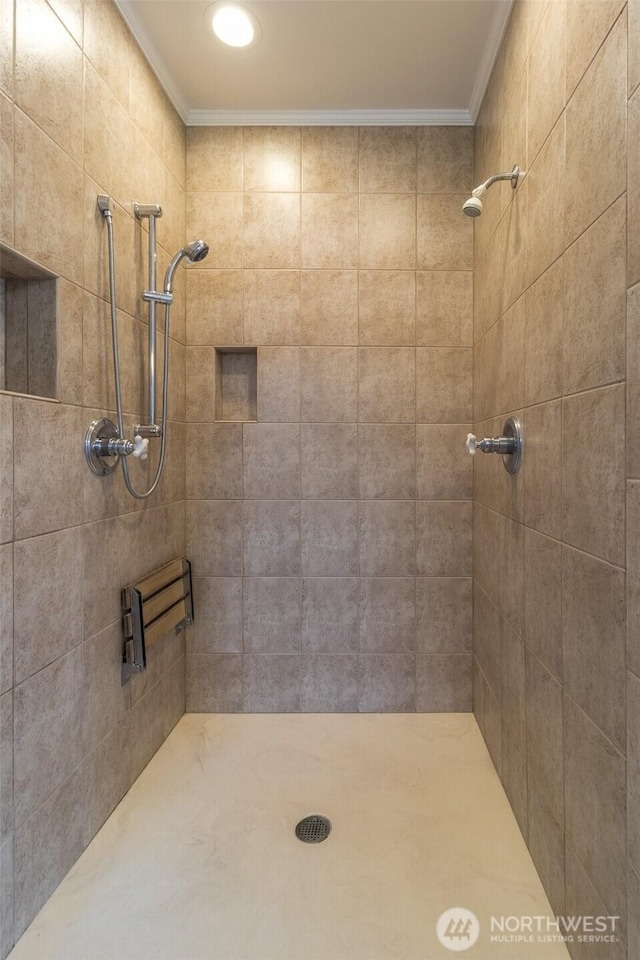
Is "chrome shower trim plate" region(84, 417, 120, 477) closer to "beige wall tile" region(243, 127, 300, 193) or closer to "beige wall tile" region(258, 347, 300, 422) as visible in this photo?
"beige wall tile" region(258, 347, 300, 422)

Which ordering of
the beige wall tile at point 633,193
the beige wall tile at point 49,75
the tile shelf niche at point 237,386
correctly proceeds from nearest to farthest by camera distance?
the beige wall tile at point 633,193 → the beige wall tile at point 49,75 → the tile shelf niche at point 237,386

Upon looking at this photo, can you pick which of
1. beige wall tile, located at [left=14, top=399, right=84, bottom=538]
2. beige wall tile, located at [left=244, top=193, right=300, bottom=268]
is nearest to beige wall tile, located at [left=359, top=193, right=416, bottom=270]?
beige wall tile, located at [left=244, top=193, right=300, bottom=268]

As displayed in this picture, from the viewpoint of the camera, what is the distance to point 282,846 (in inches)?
48.1

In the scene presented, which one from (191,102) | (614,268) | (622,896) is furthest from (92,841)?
(191,102)

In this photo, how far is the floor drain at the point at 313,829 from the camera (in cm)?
125

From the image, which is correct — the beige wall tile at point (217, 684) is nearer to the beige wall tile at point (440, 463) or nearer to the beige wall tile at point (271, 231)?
the beige wall tile at point (440, 463)

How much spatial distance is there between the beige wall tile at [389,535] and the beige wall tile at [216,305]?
90 centimetres

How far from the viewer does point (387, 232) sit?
181 centimetres

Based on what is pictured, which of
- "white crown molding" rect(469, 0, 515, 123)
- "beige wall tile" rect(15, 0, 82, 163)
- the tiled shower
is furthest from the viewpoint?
"white crown molding" rect(469, 0, 515, 123)

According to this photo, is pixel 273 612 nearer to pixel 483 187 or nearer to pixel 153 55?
pixel 483 187

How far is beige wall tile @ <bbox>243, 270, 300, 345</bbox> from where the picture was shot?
182 centimetres

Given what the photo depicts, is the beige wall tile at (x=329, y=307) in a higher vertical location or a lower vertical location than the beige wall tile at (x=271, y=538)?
higher

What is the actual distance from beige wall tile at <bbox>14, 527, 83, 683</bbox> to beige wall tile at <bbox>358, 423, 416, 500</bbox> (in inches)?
42.8

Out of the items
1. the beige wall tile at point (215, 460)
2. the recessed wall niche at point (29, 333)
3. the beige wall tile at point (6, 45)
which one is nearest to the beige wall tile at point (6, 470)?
the recessed wall niche at point (29, 333)
